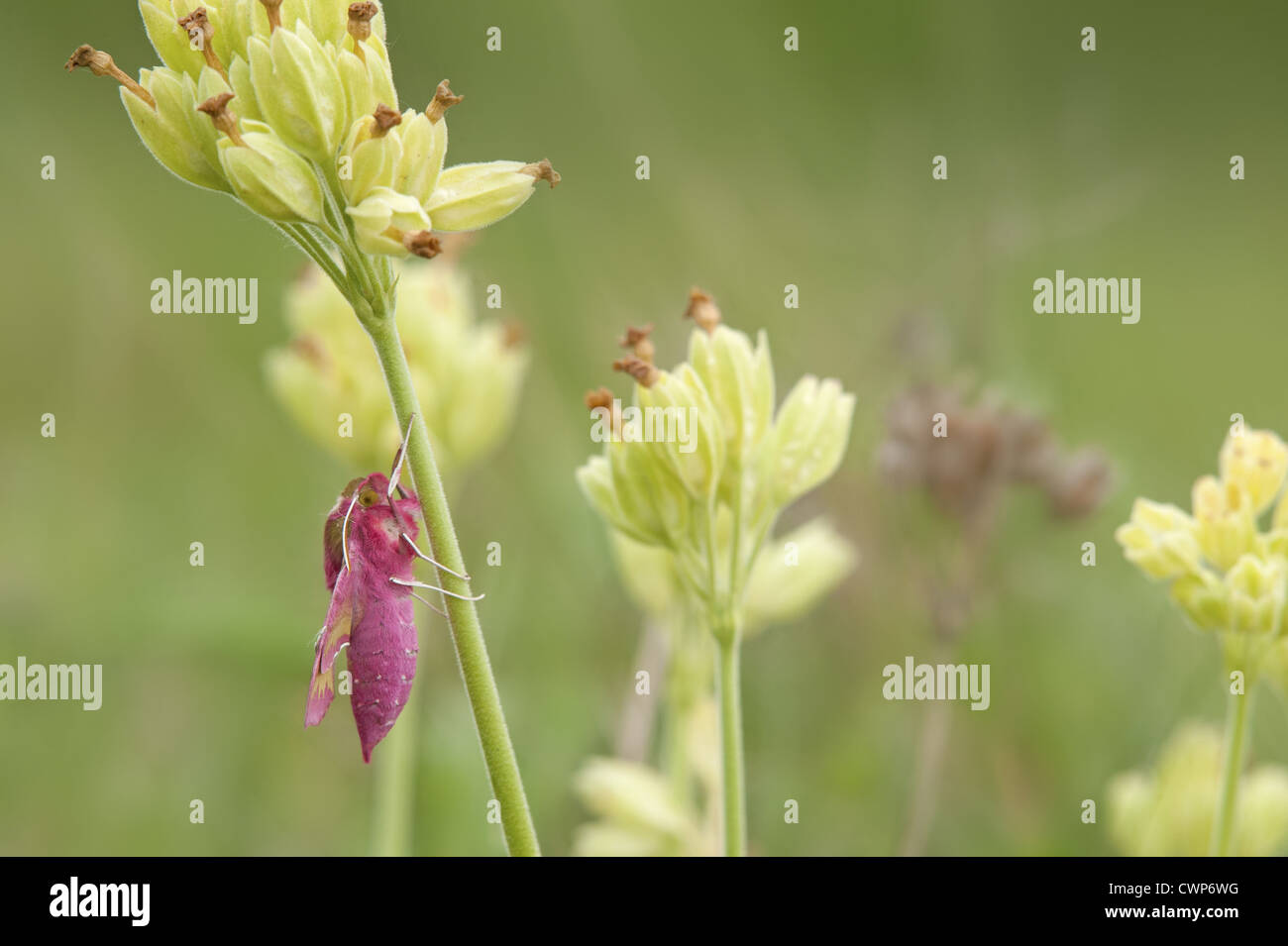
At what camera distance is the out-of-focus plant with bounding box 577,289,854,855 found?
3.80 ft

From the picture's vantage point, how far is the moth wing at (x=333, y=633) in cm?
90

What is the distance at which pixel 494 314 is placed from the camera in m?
4.18

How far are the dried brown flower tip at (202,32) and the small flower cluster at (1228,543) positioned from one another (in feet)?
2.83

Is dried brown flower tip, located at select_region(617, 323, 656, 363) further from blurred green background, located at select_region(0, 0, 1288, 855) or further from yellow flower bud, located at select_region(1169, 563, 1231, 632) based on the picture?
blurred green background, located at select_region(0, 0, 1288, 855)

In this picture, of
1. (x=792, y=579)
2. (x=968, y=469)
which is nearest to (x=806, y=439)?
(x=792, y=579)

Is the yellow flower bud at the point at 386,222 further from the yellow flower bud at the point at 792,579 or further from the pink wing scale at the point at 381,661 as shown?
the yellow flower bud at the point at 792,579

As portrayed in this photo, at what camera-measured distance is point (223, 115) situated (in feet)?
3.05

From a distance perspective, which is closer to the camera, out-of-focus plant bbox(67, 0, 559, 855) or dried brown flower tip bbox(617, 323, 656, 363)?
out-of-focus plant bbox(67, 0, 559, 855)

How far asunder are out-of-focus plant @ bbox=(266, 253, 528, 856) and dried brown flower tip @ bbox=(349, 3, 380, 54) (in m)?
1.05

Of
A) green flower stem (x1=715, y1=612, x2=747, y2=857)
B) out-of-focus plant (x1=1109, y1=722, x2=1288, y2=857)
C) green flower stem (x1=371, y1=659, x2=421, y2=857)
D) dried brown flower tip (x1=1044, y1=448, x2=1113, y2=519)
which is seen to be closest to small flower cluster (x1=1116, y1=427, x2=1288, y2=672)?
green flower stem (x1=715, y1=612, x2=747, y2=857)

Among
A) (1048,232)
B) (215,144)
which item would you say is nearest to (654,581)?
(215,144)

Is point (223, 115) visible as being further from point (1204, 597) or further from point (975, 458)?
point (975, 458)

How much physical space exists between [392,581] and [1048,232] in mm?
3694
